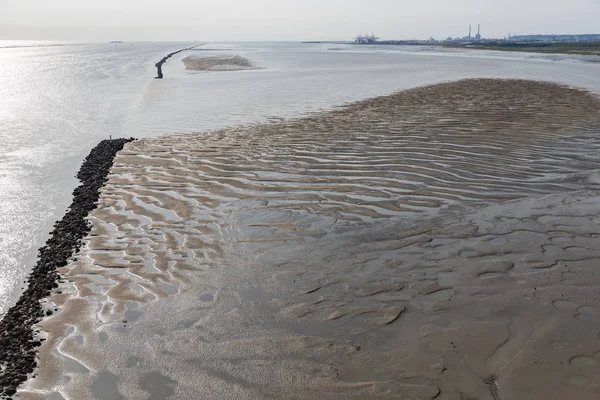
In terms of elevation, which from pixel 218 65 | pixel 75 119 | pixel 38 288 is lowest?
pixel 38 288

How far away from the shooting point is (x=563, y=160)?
40.3ft

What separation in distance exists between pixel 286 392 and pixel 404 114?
1678 centimetres

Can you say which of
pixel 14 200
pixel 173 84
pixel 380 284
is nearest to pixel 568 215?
pixel 380 284

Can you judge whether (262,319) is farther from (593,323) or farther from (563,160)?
(563,160)

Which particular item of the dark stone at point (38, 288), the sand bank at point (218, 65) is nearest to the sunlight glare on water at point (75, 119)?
the dark stone at point (38, 288)

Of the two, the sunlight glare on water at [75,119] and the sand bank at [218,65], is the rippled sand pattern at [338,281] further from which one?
the sand bank at [218,65]

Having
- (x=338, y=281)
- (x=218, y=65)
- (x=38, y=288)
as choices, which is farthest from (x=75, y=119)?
(x=218, y=65)

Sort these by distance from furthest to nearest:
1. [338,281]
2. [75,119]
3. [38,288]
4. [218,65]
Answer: [218,65] < [75,119] < [338,281] < [38,288]

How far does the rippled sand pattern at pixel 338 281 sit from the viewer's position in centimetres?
473

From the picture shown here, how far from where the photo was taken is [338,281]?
661 centimetres

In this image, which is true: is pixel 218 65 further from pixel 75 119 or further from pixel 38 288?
pixel 38 288

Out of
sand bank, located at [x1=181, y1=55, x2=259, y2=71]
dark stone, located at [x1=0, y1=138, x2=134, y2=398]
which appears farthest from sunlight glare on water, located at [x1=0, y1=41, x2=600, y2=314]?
sand bank, located at [x1=181, y1=55, x2=259, y2=71]

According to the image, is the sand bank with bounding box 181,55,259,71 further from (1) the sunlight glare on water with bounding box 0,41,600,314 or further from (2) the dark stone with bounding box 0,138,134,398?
(2) the dark stone with bounding box 0,138,134,398

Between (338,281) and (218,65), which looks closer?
(338,281)
